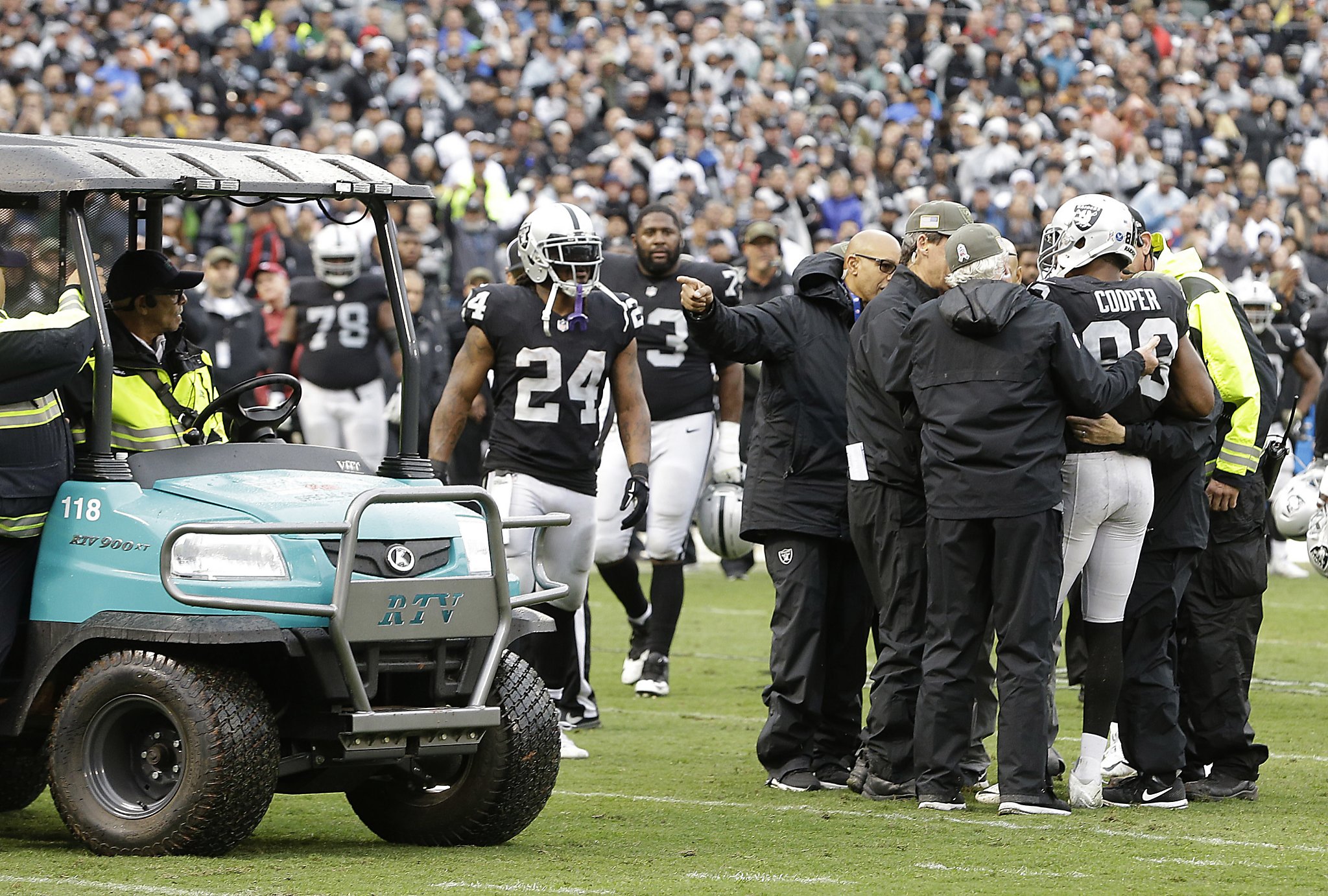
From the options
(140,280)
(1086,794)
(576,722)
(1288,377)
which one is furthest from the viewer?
(1288,377)

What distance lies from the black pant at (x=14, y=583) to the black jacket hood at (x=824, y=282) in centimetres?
300

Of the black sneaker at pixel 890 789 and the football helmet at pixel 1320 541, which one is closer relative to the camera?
the black sneaker at pixel 890 789

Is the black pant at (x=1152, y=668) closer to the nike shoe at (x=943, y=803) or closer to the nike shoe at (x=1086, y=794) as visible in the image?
the nike shoe at (x=1086, y=794)

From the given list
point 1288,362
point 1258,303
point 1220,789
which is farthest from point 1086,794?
point 1288,362

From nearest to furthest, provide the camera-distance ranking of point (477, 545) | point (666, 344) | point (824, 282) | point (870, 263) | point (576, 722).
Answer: point (477, 545), point (870, 263), point (824, 282), point (576, 722), point (666, 344)

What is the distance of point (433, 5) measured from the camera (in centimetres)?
2330

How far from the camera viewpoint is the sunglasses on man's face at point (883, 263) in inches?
301

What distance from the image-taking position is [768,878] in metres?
5.78

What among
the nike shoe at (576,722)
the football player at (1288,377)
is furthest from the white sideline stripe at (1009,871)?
the football player at (1288,377)

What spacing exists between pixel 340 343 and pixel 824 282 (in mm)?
6139

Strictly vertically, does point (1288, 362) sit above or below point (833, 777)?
above

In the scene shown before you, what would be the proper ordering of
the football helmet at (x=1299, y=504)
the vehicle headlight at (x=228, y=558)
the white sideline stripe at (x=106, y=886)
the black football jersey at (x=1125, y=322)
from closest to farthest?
the white sideline stripe at (x=106, y=886) → the vehicle headlight at (x=228, y=558) → the black football jersey at (x=1125, y=322) → the football helmet at (x=1299, y=504)

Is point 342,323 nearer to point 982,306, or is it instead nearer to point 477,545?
point 477,545

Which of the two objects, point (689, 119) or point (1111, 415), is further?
point (689, 119)
